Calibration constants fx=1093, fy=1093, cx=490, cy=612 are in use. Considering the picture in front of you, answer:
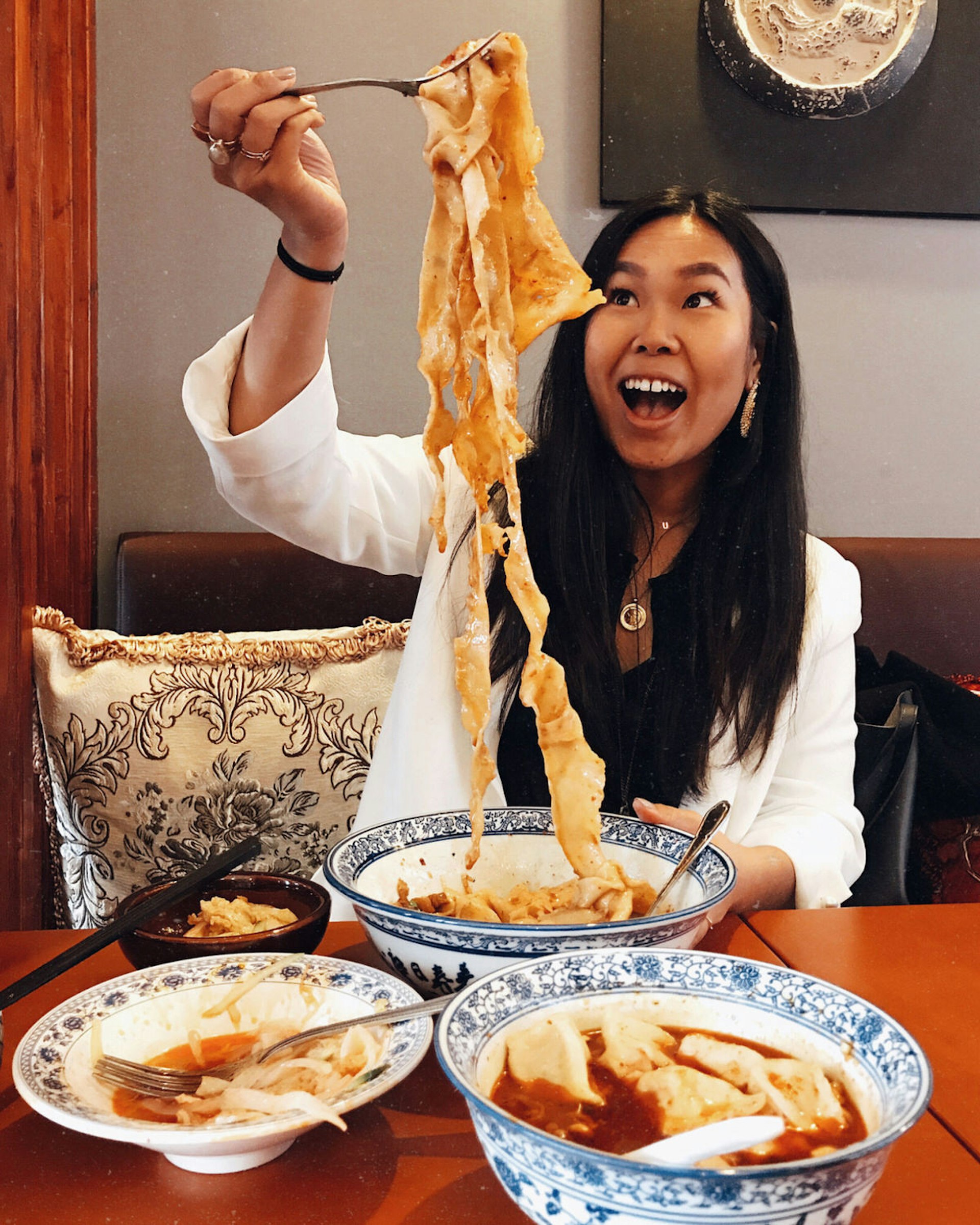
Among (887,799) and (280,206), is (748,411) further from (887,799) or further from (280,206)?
(280,206)

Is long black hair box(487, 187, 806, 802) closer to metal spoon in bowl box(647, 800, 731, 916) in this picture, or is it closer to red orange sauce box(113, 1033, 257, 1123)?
metal spoon in bowl box(647, 800, 731, 916)

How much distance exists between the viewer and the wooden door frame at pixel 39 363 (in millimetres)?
1385

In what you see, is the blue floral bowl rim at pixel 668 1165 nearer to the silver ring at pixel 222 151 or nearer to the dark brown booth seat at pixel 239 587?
the silver ring at pixel 222 151

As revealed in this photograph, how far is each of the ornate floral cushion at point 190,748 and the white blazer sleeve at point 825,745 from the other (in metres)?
0.60

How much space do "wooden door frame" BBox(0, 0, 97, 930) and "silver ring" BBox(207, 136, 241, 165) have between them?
52cm

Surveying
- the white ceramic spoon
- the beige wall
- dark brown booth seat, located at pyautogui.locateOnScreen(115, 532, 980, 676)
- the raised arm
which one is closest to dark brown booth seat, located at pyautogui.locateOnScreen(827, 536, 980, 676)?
dark brown booth seat, located at pyautogui.locateOnScreen(115, 532, 980, 676)

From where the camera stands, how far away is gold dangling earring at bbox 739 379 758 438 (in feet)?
5.01

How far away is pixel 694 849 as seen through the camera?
81 cm

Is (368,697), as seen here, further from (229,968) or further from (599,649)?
(229,968)

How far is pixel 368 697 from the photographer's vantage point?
1652mm

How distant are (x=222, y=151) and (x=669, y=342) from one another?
2.17 ft

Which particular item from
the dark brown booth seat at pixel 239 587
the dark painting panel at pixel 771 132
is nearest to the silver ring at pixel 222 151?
the dark brown booth seat at pixel 239 587

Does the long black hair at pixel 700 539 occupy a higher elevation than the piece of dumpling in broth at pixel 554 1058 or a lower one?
higher

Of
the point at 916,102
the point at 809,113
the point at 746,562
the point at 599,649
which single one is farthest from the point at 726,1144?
the point at 916,102
